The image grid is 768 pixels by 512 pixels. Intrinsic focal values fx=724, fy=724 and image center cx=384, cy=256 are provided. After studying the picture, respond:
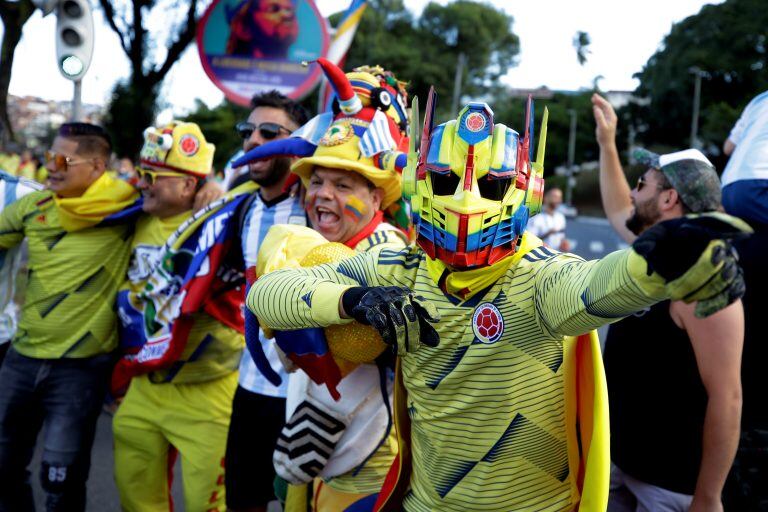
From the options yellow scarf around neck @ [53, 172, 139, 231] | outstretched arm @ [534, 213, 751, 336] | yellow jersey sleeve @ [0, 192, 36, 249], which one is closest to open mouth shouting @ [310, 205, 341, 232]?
outstretched arm @ [534, 213, 751, 336]

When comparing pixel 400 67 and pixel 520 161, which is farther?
pixel 400 67

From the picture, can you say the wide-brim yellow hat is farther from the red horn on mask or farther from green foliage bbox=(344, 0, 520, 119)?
green foliage bbox=(344, 0, 520, 119)

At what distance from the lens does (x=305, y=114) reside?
416cm

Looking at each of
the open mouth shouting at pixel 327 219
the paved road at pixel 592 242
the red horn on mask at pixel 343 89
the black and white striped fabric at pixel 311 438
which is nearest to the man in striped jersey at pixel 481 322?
the black and white striped fabric at pixel 311 438

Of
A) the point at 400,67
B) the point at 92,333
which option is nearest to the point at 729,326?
the point at 92,333

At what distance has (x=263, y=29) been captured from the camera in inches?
340

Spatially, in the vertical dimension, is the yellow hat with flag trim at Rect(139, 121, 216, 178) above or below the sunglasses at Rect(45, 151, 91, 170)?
above

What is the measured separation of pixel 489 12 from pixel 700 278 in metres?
59.0

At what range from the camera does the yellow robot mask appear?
1.93 m

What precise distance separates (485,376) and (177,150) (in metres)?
2.65

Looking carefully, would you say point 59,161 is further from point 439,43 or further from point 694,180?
point 439,43

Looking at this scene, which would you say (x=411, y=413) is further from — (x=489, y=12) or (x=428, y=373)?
(x=489, y=12)

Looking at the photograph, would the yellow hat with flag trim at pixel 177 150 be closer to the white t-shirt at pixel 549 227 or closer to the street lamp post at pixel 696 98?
the white t-shirt at pixel 549 227

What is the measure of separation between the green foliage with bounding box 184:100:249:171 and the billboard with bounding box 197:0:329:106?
93.7 ft
